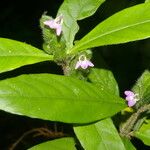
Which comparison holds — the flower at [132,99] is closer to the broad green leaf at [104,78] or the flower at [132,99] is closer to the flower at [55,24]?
the broad green leaf at [104,78]

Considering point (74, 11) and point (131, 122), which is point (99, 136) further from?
point (74, 11)

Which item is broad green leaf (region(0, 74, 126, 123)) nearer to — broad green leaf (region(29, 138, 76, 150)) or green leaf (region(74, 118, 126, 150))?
green leaf (region(74, 118, 126, 150))

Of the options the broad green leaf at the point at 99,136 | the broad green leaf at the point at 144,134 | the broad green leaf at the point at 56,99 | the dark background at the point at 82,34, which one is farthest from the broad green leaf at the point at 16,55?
the dark background at the point at 82,34

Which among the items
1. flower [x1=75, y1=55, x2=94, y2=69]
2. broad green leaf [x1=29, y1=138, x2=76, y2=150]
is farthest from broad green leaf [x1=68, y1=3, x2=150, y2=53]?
broad green leaf [x1=29, y1=138, x2=76, y2=150]

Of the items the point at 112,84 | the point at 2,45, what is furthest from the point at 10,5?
the point at 2,45

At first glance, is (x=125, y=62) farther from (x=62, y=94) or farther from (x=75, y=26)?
(x=62, y=94)

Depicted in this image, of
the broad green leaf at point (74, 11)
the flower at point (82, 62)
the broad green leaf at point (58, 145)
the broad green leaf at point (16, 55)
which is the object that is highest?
the broad green leaf at point (74, 11)
